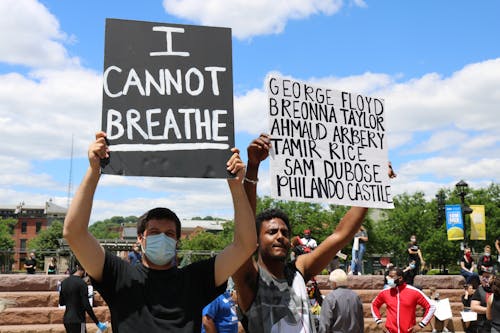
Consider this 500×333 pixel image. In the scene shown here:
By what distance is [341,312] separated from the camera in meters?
Answer: 7.82

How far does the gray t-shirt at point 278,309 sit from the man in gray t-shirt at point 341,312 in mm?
4501

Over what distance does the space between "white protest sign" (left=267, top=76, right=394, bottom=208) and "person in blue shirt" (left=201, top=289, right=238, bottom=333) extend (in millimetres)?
2355

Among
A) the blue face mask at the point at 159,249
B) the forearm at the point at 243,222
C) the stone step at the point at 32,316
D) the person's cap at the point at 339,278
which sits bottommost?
the stone step at the point at 32,316

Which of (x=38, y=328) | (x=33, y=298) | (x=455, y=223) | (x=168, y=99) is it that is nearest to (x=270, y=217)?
(x=168, y=99)

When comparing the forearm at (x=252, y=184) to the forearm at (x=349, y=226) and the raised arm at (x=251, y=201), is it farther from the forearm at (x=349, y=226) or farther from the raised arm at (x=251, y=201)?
the forearm at (x=349, y=226)

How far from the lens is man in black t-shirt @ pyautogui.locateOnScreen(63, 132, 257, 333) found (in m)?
2.92

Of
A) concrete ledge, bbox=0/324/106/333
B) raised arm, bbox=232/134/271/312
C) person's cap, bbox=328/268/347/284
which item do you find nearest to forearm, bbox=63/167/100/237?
raised arm, bbox=232/134/271/312

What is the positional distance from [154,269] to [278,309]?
809mm

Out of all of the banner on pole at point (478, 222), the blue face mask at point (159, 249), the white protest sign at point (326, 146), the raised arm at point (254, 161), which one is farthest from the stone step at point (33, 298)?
the banner on pole at point (478, 222)

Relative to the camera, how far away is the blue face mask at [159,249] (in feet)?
10.2

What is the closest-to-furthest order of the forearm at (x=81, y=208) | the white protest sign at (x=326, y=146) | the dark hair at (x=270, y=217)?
the forearm at (x=81, y=208), the dark hair at (x=270, y=217), the white protest sign at (x=326, y=146)

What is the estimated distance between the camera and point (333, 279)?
26.5ft

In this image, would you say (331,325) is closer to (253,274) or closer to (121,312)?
(253,274)

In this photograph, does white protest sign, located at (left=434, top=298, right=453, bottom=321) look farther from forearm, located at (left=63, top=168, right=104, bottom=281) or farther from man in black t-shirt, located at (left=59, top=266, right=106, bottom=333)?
forearm, located at (left=63, top=168, right=104, bottom=281)
